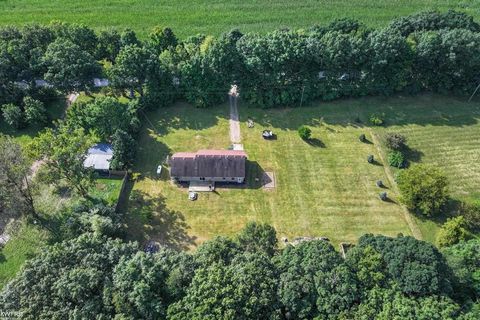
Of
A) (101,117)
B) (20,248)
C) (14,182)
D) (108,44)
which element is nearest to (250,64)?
(101,117)

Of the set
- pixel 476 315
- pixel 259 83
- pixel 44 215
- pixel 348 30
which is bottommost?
pixel 44 215

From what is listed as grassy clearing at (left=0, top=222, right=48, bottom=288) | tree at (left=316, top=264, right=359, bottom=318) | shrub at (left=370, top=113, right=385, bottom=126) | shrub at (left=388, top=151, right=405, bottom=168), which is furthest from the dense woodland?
shrub at (left=370, top=113, right=385, bottom=126)

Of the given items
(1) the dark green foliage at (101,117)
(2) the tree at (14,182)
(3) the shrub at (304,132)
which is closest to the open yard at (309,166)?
(3) the shrub at (304,132)

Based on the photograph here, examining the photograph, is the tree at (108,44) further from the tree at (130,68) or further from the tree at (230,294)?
the tree at (230,294)

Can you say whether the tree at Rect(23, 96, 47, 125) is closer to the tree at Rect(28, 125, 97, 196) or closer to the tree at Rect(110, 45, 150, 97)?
the tree at Rect(110, 45, 150, 97)

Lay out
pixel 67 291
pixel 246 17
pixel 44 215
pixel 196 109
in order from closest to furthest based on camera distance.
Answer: pixel 67 291
pixel 44 215
pixel 196 109
pixel 246 17

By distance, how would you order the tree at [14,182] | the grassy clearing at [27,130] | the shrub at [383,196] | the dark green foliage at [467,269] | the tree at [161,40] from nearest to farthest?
the dark green foliage at [467,269] → the tree at [14,182] → the shrub at [383,196] → the grassy clearing at [27,130] → the tree at [161,40]

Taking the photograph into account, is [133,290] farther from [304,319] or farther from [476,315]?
[476,315]

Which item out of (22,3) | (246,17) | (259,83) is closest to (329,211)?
(259,83)
